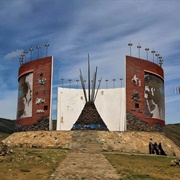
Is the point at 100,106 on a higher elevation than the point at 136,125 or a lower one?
higher

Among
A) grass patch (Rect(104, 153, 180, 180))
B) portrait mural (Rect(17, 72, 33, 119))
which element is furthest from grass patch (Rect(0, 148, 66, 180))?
portrait mural (Rect(17, 72, 33, 119))

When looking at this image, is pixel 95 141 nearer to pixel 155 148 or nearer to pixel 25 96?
pixel 155 148

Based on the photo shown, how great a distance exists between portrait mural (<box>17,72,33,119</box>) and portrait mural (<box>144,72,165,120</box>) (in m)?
19.2

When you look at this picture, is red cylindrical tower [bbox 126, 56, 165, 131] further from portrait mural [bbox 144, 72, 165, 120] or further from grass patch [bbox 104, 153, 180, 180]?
grass patch [bbox 104, 153, 180, 180]

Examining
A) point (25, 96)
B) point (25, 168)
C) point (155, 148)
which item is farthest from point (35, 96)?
point (25, 168)

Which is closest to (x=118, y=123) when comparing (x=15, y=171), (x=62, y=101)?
(x=62, y=101)

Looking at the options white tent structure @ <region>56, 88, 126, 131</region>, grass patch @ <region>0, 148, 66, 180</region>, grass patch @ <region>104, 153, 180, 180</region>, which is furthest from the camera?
white tent structure @ <region>56, 88, 126, 131</region>

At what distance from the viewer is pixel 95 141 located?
34.5 meters

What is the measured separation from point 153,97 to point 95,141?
15.9m

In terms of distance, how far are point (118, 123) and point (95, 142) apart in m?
14.7

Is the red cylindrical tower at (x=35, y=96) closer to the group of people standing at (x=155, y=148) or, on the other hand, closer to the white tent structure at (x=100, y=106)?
the white tent structure at (x=100, y=106)

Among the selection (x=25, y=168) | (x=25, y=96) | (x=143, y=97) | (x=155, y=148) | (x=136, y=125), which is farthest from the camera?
(x=25, y=96)

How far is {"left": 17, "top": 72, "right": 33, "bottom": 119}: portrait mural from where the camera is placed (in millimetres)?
45500

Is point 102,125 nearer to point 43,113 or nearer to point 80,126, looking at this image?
point 80,126
